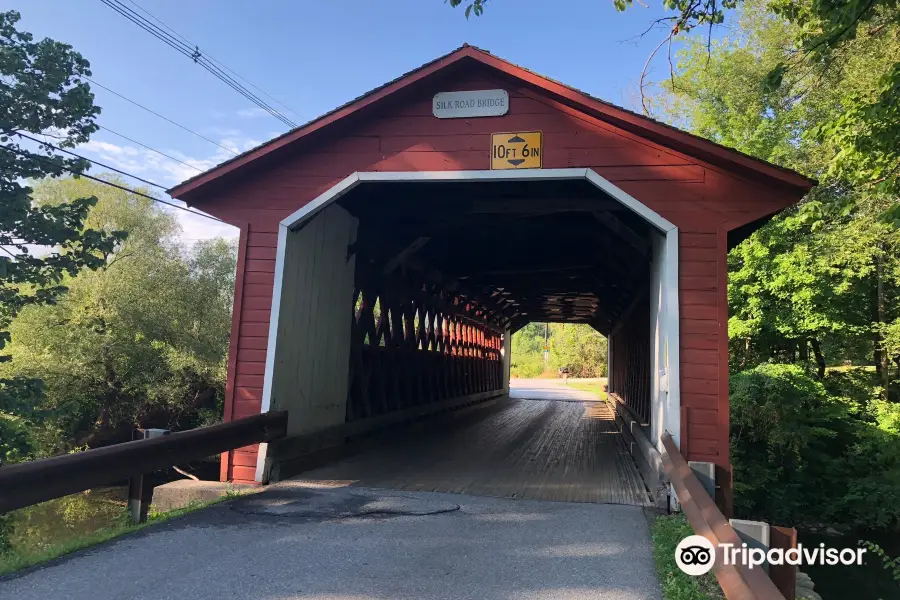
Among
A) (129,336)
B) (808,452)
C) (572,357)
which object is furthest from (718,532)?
(572,357)

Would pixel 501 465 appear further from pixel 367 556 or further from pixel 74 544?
pixel 74 544

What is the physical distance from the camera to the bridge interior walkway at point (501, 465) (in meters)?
5.63

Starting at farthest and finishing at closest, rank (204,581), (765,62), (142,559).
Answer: (765,62)
(142,559)
(204,581)

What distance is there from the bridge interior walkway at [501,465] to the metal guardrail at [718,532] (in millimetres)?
1158

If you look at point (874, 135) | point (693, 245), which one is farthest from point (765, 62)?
point (693, 245)

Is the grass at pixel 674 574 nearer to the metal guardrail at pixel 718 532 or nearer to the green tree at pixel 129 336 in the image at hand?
the metal guardrail at pixel 718 532

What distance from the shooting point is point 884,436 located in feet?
34.1

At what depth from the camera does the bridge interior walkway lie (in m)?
5.63

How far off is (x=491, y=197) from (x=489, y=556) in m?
4.77

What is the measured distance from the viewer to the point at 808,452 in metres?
11.3

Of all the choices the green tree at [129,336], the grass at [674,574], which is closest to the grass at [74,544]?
the grass at [674,574]

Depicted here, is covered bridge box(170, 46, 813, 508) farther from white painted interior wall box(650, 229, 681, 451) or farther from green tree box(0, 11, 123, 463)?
green tree box(0, 11, 123, 463)

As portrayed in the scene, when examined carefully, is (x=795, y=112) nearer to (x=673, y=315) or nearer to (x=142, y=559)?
(x=673, y=315)

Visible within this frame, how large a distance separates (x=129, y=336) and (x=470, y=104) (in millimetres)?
12179
